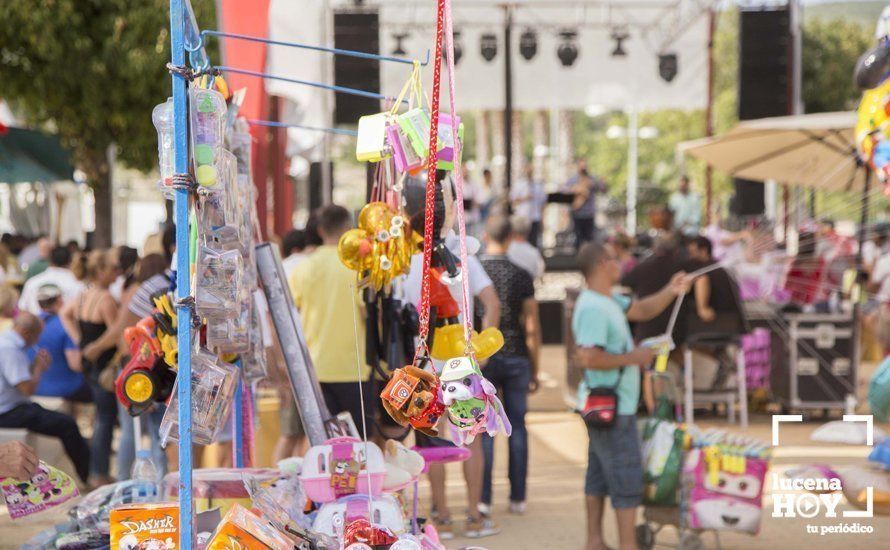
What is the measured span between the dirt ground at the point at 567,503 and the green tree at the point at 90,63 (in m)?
6.80

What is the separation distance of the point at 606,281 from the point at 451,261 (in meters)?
1.92

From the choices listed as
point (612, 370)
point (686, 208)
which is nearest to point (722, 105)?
point (686, 208)

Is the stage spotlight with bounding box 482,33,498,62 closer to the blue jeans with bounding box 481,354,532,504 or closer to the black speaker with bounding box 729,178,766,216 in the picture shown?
the black speaker with bounding box 729,178,766,216

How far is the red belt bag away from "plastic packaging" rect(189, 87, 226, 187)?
8.48ft

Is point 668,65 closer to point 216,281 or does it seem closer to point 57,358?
point 57,358

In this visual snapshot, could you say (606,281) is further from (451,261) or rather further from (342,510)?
(342,510)

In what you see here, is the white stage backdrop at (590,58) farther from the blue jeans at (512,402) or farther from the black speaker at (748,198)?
the blue jeans at (512,402)

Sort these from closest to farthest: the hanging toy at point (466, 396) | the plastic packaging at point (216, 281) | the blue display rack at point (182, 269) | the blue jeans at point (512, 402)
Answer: the hanging toy at point (466, 396), the blue display rack at point (182, 269), the plastic packaging at point (216, 281), the blue jeans at point (512, 402)

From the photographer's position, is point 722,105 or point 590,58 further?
point 722,105

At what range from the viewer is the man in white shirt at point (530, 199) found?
18.6m

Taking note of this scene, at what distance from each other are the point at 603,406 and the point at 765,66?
47.8ft

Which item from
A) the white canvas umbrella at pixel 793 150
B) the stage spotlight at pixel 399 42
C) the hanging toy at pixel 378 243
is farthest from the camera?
the stage spotlight at pixel 399 42

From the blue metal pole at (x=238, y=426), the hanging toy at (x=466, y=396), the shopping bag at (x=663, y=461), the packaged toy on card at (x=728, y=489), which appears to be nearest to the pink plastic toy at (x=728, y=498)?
the packaged toy on card at (x=728, y=489)

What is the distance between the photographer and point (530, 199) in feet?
61.7
